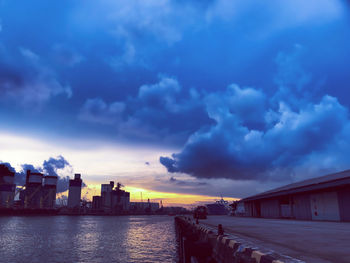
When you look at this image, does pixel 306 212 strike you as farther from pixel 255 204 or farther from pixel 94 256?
pixel 255 204

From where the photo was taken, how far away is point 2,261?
28531mm

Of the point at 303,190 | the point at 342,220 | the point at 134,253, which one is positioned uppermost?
the point at 303,190

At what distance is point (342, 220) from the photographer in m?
31.6

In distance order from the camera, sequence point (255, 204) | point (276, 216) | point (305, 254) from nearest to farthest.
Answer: point (305, 254), point (276, 216), point (255, 204)

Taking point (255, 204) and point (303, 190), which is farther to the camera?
point (255, 204)

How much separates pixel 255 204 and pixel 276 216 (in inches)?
837

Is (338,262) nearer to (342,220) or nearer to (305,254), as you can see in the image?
(305,254)

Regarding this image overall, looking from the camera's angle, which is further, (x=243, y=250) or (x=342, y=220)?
(x=342, y=220)

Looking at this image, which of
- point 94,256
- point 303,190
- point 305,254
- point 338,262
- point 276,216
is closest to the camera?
point 338,262

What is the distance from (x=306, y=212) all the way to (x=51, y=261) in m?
35.0

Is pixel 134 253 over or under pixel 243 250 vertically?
under

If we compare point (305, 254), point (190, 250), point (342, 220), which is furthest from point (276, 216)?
point (305, 254)

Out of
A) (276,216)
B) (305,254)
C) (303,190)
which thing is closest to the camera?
(305,254)

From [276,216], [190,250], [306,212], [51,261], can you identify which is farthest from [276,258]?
[276,216]
